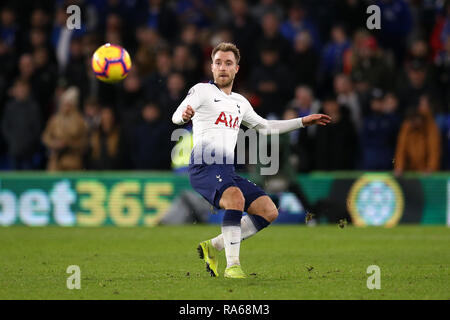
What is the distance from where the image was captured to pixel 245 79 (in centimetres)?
1659

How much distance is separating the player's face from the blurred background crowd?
6.72 metres

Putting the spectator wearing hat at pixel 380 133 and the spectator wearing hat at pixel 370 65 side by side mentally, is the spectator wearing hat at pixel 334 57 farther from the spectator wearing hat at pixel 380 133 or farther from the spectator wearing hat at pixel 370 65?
the spectator wearing hat at pixel 380 133

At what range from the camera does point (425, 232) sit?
13586 millimetres

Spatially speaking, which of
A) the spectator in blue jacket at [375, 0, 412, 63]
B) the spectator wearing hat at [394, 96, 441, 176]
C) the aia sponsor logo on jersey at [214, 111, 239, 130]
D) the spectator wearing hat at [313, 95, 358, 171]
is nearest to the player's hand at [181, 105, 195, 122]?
the aia sponsor logo on jersey at [214, 111, 239, 130]

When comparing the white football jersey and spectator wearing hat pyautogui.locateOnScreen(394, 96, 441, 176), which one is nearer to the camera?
the white football jersey

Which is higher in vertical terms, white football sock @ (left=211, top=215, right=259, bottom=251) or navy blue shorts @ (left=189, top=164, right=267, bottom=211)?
navy blue shorts @ (left=189, top=164, right=267, bottom=211)

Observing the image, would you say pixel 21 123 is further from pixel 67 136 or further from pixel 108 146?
pixel 108 146

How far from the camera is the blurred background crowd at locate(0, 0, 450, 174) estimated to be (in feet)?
50.5

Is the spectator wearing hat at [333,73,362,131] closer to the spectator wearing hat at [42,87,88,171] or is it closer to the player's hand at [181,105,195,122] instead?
the spectator wearing hat at [42,87,88,171]

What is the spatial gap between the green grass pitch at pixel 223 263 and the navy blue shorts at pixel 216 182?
0.74 m

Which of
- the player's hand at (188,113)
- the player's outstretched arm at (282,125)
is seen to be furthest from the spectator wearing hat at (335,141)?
the player's hand at (188,113)
